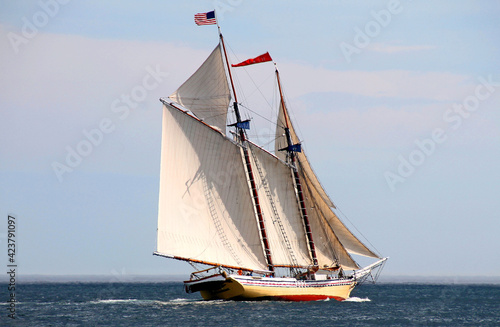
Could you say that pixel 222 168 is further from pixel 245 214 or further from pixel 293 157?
pixel 293 157

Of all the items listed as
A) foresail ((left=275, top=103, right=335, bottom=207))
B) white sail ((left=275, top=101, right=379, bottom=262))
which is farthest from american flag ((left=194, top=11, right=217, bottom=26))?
white sail ((left=275, top=101, right=379, bottom=262))

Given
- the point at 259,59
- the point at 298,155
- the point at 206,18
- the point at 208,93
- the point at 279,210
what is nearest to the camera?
the point at 208,93

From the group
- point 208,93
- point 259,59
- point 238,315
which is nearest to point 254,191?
point 208,93

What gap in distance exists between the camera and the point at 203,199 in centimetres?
6500

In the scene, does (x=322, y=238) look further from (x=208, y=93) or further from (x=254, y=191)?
(x=208, y=93)

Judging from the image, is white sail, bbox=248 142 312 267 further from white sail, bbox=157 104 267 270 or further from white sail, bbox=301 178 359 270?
white sail, bbox=157 104 267 270

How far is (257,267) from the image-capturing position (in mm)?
67250

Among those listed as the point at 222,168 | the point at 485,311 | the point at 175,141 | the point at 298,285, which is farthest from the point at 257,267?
the point at 485,311

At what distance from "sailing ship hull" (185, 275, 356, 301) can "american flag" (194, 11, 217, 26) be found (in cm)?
2355

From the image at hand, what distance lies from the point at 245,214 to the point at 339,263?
44.3 ft

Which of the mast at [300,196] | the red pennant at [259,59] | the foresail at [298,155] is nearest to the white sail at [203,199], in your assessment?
the mast at [300,196]

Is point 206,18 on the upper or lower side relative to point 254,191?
upper

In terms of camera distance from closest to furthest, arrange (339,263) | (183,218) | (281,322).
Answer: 1. (281,322)
2. (183,218)
3. (339,263)

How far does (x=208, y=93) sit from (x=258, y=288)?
18.5m
